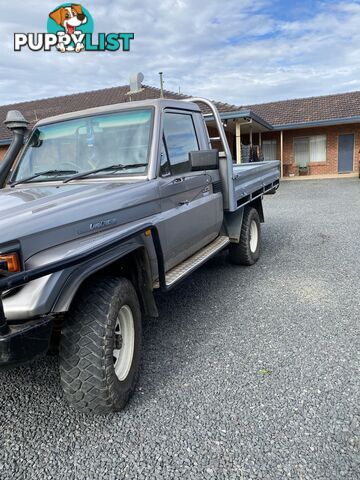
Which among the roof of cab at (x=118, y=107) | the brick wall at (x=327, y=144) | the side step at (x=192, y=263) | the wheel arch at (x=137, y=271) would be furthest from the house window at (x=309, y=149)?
the wheel arch at (x=137, y=271)

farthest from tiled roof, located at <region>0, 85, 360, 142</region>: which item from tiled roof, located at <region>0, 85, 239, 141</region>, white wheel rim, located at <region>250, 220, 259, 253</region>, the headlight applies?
the headlight

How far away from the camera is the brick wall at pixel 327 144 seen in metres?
21.5

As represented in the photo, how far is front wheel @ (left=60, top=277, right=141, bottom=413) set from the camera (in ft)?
8.14

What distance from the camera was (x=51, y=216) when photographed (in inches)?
95.3

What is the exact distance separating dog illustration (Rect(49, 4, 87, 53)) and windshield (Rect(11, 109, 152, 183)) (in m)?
10.8

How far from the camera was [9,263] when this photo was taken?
216 cm

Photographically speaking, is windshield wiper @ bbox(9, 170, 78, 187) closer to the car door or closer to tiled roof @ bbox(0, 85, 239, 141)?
the car door

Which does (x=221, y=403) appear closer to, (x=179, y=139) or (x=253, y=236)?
(x=179, y=139)

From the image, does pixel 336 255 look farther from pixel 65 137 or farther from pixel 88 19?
pixel 88 19

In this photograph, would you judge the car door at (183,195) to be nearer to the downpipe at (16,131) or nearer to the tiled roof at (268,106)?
the downpipe at (16,131)

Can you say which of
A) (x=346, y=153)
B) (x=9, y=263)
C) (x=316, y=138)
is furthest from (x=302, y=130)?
(x=9, y=263)

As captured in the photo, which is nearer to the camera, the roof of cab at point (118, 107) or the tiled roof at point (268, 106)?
the roof of cab at point (118, 107)

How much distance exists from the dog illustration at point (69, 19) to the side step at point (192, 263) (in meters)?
11.1

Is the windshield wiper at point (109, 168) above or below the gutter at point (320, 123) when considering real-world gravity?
below
